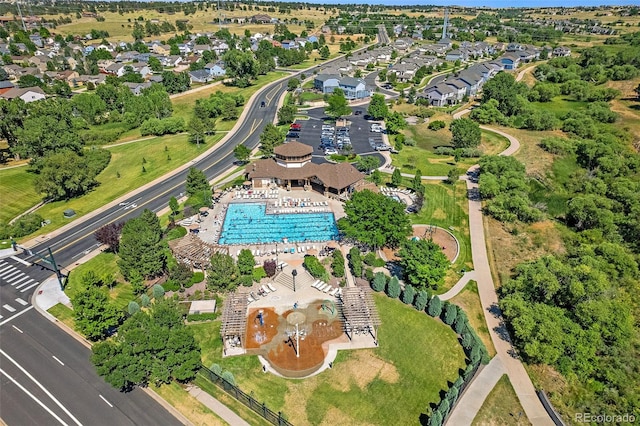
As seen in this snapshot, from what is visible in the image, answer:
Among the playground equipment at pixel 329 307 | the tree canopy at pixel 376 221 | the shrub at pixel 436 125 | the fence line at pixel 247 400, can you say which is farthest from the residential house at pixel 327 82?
the fence line at pixel 247 400

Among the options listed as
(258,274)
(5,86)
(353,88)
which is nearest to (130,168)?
(258,274)

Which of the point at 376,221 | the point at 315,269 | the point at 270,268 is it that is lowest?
the point at 270,268

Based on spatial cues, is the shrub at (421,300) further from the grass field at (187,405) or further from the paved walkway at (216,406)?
the grass field at (187,405)

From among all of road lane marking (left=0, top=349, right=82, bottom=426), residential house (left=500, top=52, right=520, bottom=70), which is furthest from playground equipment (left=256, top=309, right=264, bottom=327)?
residential house (left=500, top=52, right=520, bottom=70)

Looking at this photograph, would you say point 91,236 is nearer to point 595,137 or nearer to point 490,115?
point 490,115

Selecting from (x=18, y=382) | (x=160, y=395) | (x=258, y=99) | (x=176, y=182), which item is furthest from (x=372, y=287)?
(x=258, y=99)

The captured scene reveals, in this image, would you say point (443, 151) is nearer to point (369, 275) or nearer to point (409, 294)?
point (369, 275)
